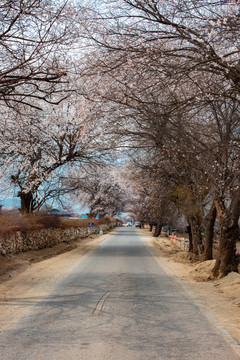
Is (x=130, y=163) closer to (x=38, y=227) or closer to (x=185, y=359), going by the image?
(x=38, y=227)

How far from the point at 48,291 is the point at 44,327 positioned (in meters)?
3.82

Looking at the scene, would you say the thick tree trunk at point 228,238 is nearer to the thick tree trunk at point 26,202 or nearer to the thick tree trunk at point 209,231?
the thick tree trunk at point 209,231

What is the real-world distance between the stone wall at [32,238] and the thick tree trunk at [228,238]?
30.4 ft

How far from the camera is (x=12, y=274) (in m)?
14.8

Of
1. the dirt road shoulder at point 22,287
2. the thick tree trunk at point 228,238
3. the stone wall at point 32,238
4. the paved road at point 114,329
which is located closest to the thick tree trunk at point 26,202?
the stone wall at point 32,238

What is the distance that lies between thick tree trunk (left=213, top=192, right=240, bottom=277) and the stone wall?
9.28 m

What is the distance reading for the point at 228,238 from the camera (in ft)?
43.9

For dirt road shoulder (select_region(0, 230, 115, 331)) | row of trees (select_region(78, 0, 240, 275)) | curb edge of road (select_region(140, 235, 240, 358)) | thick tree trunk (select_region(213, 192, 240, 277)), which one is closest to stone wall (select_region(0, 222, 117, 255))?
dirt road shoulder (select_region(0, 230, 115, 331))

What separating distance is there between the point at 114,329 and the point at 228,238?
305 inches

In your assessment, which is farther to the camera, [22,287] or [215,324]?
[22,287]

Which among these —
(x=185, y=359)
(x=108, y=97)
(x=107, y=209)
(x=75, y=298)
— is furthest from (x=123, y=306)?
(x=107, y=209)

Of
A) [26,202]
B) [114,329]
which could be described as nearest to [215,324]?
[114,329]

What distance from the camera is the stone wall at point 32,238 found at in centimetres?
1836

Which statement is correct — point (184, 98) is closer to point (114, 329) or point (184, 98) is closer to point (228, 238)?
point (228, 238)
